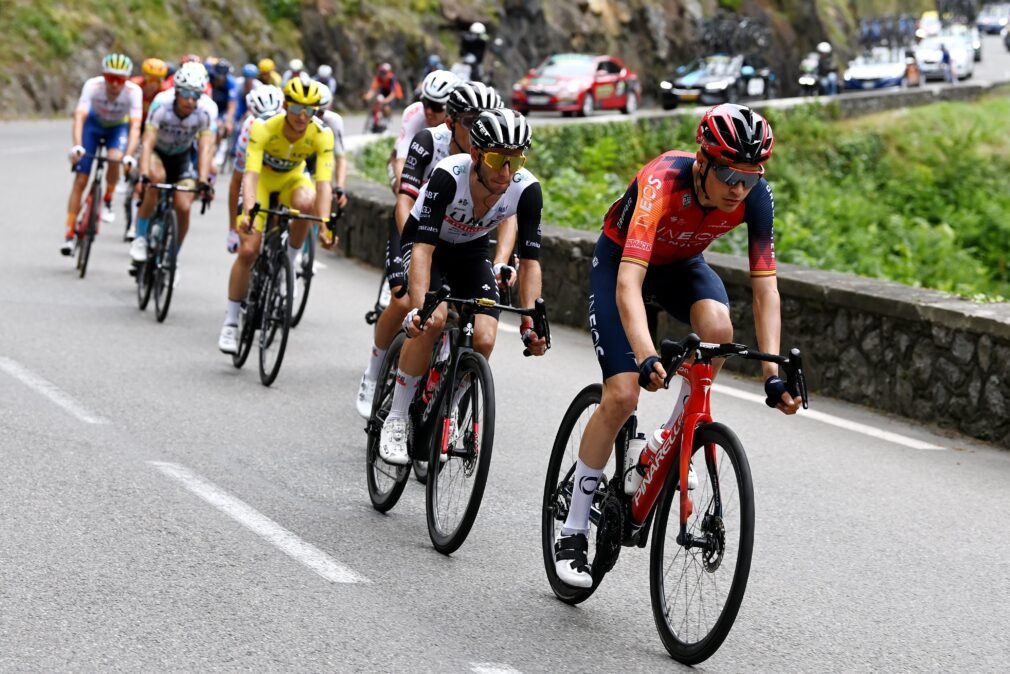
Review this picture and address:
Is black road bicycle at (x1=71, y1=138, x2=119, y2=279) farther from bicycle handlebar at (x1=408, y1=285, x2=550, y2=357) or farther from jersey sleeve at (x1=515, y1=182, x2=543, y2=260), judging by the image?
bicycle handlebar at (x1=408, y1=285, x2=550, y2=357)

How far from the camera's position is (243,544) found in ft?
21.6

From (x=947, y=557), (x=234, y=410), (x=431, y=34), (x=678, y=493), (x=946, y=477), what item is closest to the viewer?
(x=678, y=493)

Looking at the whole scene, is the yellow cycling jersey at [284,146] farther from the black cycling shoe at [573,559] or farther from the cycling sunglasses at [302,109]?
the black cycling shoe at [573,559]

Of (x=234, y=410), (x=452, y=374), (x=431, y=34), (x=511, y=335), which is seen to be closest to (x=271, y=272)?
(x=234, y=410)

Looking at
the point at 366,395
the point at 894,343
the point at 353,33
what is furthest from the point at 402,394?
the point at 353,33

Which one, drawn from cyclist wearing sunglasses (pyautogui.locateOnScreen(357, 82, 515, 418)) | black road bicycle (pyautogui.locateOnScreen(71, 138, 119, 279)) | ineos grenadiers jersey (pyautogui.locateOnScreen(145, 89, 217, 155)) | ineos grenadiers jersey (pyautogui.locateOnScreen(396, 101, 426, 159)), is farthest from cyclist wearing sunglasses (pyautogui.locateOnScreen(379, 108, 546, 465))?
black road bicycle (pyautogui.locateOnScreen(71, 138, 119, 279))

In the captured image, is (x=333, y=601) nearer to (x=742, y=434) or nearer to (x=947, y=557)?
(x=947, y=557)

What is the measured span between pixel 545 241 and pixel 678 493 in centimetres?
853

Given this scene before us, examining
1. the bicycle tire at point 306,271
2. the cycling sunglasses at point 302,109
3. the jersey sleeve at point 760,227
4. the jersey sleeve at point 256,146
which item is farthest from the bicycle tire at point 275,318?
the jersey sleeve at point 760,227

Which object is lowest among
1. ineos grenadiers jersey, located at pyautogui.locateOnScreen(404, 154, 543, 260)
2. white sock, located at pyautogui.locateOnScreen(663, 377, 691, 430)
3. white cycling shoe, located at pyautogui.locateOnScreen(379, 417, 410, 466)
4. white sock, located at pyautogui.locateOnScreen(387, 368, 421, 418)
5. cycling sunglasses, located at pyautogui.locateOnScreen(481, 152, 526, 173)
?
white cycling shoe, located at pyautogui.locateOnScreen(379, 417, 410, 466)

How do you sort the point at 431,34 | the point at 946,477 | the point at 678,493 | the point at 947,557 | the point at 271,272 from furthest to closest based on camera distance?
the point at 431,34
the point at 271,272
the point at 946,477
the point at 947,557
the point at 678,493

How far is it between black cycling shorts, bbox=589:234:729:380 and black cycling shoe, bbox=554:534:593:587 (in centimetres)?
63

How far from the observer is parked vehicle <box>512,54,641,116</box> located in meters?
41.8

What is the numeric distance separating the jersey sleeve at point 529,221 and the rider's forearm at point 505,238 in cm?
24
